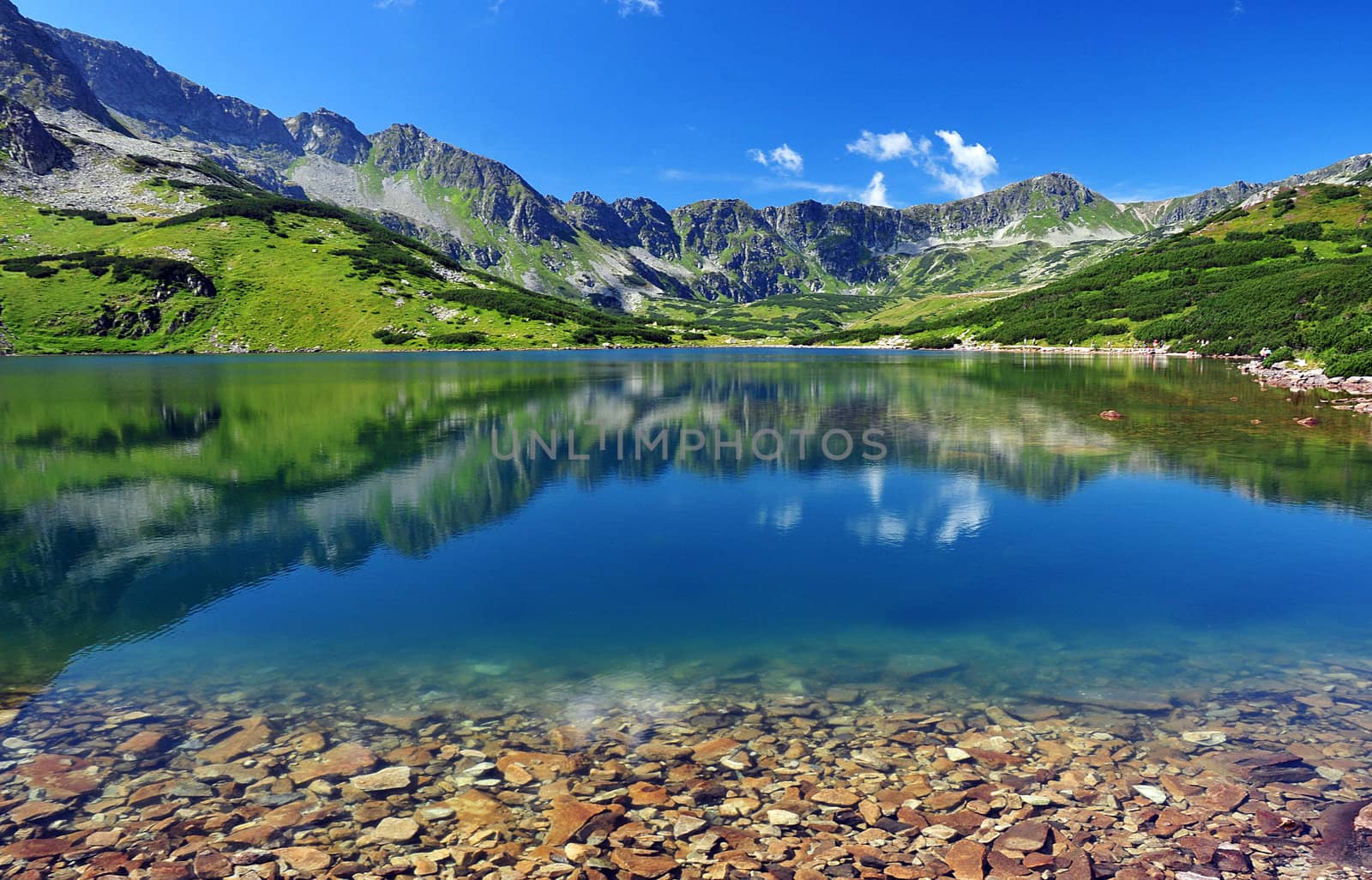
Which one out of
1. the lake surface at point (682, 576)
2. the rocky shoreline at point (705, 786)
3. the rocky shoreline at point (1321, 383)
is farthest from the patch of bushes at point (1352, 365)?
the rocky shoreline at point (705, 786)

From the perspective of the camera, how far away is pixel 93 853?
33.9 ft

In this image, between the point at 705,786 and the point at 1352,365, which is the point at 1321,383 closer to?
the point at 1352,365

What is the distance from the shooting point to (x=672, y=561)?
26.1 meters

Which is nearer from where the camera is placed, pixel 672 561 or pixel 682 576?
pixel 682 576

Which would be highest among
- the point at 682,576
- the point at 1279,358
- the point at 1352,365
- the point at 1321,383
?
the point at 1279,358

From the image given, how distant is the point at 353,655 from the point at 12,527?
25.3 metres

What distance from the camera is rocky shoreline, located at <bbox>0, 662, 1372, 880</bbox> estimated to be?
1012cm

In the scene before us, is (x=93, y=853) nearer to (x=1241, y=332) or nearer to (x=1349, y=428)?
(x=1349, y=428)

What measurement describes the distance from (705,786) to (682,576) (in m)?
12.4

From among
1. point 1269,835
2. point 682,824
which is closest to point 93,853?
point 682,824

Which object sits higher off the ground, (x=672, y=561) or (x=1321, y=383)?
(x=1321, y=383)

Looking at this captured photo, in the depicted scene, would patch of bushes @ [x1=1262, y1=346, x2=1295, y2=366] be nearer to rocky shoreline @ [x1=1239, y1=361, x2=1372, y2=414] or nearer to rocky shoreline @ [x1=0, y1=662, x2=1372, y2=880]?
rocky shoreline @ [x1=1239, y1=361, x2=1372, y2=414]

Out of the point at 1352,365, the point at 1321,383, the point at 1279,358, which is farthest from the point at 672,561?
the point at 1279,358

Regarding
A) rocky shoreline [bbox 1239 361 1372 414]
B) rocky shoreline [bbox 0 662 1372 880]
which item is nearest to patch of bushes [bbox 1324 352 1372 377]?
rocky shoreline [bbox 1239 361 1372 414]
